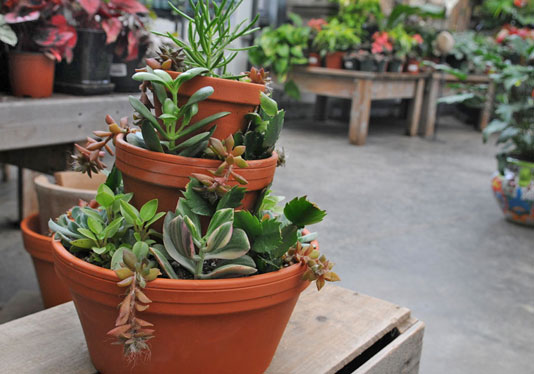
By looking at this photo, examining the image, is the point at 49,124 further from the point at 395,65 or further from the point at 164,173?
the point at 395,65

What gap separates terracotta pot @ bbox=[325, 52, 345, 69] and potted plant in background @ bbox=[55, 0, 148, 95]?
3430 mm

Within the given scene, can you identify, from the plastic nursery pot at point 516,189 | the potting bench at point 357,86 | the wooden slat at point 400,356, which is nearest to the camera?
the wooden slat at point 400,356

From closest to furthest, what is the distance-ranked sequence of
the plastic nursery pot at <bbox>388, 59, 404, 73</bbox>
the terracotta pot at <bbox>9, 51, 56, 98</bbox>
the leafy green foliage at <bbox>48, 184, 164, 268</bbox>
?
the leafy green foliage at <bbox>48, 184, 164, 268</bbox> < the terracotta pot at <bbox>9, 51, 56, 98</bbox> < the plastic nursery pot at <bbox>388, 59, 404, 73</bbox>

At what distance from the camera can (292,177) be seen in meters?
3.67

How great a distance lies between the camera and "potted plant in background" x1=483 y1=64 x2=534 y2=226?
3.03 m

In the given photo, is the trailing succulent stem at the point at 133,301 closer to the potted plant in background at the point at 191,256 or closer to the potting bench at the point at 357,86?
the potted plant in background at the point at 191,256

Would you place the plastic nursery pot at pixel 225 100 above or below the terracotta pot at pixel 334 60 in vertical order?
below

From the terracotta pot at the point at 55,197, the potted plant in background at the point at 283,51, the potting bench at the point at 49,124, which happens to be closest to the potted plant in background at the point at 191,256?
the terracotta pot at the point at 55,197

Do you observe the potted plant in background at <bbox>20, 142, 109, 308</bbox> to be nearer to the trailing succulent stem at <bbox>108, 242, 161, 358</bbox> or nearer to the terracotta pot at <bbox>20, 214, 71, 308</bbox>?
the terracotta pot at <bbox>20, 214, 71, 308</bbox>

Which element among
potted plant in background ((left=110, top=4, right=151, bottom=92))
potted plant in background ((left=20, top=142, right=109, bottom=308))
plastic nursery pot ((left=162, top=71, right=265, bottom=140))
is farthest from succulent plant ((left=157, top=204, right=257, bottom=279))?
potted plant in background ((left=110, top=4, right=151, bottom=92))

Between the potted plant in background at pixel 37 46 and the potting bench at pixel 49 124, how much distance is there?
2.2 inches

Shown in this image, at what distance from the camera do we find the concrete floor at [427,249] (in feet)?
5.94

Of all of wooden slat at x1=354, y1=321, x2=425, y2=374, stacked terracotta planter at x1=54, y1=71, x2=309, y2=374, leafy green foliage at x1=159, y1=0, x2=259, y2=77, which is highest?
leafy green foliage at x1=159, y1=0, x2=259, y2=77

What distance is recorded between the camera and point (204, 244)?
0.70 metres
